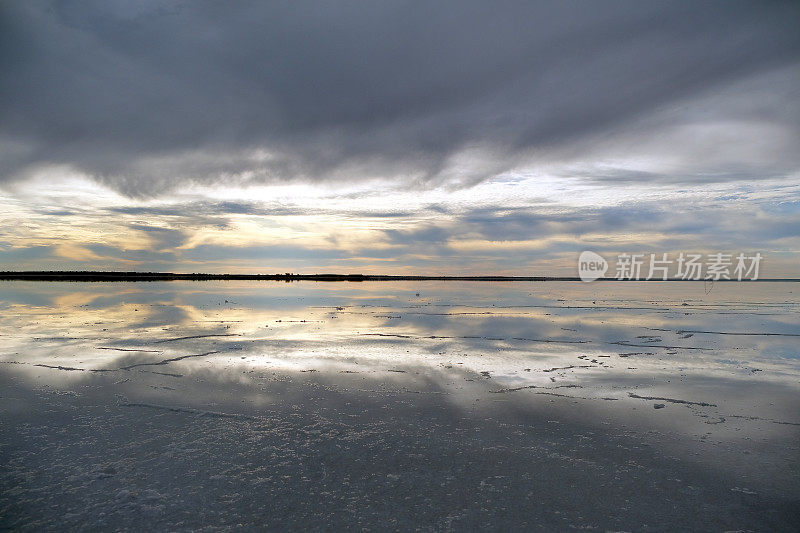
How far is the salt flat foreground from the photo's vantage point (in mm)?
4184

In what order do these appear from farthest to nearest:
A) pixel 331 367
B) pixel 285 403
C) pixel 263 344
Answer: pixel 263 344 < pixel 331 367 < pixel 285 403

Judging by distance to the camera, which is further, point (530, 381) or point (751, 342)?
point (751, 342)

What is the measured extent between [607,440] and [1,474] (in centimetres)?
672

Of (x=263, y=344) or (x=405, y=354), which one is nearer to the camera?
(x=405, y=354)

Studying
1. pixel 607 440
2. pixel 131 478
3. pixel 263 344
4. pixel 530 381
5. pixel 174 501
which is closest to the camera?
pixel 174 501

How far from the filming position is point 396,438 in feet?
19.2

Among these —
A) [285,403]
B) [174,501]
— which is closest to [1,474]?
[174,501]

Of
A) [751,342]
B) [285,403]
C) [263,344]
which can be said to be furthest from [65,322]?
[751,342]

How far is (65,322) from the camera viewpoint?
17.4 meters

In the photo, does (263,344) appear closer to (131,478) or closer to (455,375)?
(455,375)

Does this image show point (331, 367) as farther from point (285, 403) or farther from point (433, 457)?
point (433, 457)

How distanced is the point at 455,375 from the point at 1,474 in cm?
684

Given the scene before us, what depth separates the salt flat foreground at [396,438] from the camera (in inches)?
165

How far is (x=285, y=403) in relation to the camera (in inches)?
285
